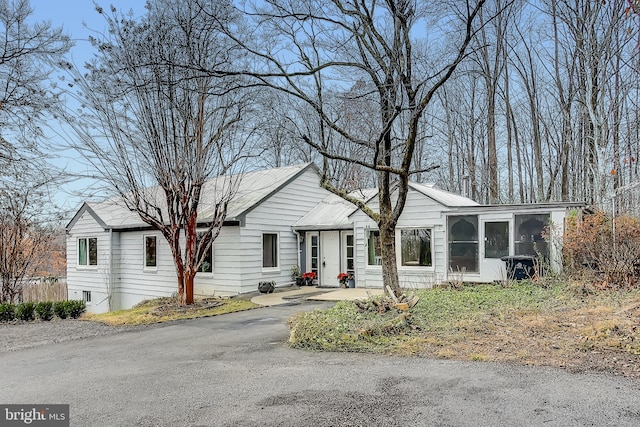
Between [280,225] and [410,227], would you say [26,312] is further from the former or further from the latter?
[410,227]

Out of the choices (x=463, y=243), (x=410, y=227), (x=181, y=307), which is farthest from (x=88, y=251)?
(x=463, y=243)

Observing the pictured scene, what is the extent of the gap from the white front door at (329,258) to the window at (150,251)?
6579 mm

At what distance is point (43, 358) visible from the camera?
739 centimetres

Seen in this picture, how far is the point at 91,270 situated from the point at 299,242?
977 centimetres

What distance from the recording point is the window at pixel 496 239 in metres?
13.1

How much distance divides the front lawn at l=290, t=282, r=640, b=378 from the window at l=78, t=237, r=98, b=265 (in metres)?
14.0

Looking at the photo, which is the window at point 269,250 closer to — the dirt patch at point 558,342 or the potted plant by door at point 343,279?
the potted plant by door at point 343,279

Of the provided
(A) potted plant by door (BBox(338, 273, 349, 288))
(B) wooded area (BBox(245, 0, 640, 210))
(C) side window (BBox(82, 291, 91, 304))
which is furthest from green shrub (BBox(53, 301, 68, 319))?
(C) side window (BBox(82, 291, 91, 304))

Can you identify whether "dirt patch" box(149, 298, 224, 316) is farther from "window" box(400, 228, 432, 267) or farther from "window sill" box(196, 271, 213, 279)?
"window" box(400, 228, 432, 267)

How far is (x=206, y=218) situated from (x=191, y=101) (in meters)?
4.92

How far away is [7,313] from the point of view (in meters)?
11.9

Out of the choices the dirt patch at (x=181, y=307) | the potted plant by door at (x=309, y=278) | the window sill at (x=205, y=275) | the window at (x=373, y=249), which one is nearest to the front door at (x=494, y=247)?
the window at (x=373, y=249)

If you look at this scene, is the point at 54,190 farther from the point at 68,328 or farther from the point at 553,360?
the point at 553,360

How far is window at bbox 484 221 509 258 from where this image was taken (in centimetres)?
1306
